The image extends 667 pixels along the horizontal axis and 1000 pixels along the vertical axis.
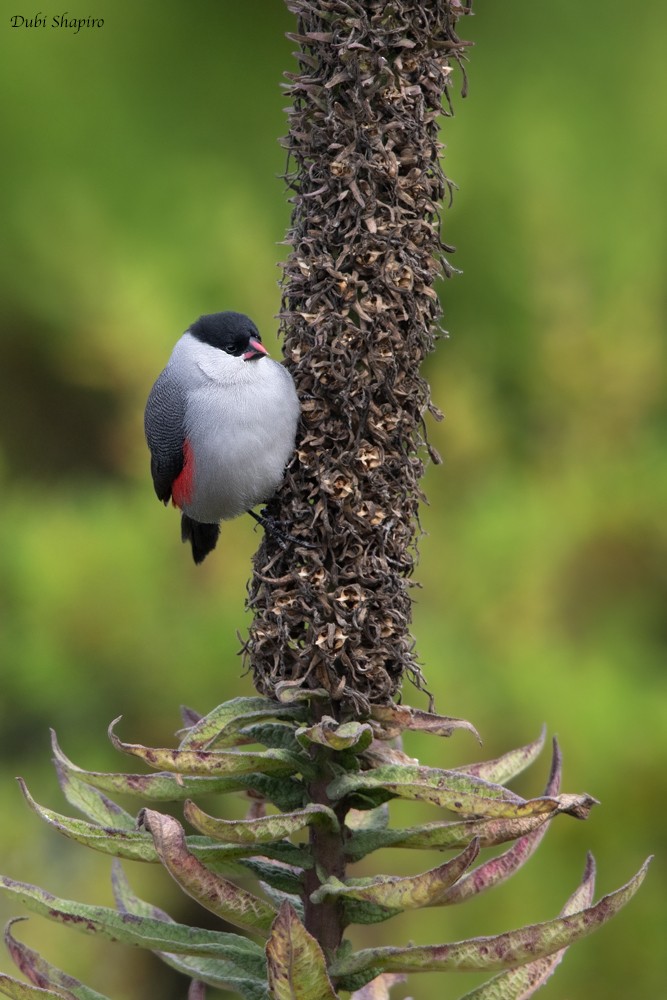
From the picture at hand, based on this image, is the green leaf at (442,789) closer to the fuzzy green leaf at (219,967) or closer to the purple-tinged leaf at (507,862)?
the purple-tinged leaf at (507,862)

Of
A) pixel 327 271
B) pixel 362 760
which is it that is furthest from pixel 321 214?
pixel 362 760

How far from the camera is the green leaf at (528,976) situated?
4.49ft

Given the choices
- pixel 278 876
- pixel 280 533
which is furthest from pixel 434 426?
pixel 278 876

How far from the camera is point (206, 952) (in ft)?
4.32

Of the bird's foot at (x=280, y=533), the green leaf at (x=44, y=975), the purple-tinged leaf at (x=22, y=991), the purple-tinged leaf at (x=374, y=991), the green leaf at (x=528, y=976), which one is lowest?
the purple-tinged leaf at (x=374, y=991)

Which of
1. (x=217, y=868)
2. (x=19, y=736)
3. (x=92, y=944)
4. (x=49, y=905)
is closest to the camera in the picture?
(x=49, y=905)

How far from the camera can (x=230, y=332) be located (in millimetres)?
1933

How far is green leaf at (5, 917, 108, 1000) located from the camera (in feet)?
4.42

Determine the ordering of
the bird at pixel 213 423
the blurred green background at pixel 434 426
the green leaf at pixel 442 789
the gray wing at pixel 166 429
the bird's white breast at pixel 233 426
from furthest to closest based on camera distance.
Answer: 1. the blurred green background at pixel 434 426
2. the gray wing at pixel 166 429
3. the bird at pixel 213 423
4. the bird's white breast at pixel 233 426
5. the green leaf at pixel 442 789

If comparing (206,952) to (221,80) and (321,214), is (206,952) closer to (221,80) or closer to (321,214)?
(321,214)

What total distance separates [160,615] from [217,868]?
5.32 feet

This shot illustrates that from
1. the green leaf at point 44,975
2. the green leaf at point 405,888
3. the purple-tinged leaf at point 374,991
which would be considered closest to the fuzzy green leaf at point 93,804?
the green leaf at point 44,975

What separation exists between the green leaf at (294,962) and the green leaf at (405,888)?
0.37 feet

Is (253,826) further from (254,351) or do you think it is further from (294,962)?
(254,351)
